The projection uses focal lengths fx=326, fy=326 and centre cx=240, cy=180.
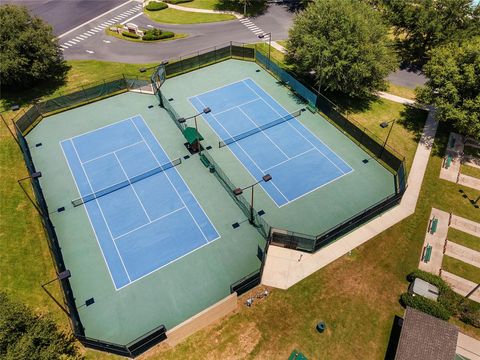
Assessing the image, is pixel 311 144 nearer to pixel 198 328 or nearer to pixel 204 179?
pixel 204 179

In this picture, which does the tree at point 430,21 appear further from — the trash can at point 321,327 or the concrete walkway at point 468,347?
the trash can at point 321,327

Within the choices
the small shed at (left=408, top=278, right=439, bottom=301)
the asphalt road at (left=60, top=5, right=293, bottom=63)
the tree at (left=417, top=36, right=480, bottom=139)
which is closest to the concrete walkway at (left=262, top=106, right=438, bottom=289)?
the small shed at (left=408, top=278, right=439, bottom=301)

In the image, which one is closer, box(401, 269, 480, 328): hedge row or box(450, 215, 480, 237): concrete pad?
box(401, 269, 480, 328): hedge row

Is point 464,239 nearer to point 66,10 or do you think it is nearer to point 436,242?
point 436,242

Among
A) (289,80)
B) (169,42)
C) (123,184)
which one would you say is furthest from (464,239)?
(169,42)

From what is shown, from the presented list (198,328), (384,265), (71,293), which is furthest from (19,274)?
(384,265)

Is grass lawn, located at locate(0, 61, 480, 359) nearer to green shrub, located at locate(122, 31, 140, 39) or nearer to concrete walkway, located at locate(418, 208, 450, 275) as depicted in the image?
concrete walkway, located at locate(418, 208, 450, 275)

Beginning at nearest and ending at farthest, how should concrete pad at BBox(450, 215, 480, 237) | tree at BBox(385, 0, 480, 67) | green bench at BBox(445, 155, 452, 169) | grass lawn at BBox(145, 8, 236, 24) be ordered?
concrete pad at BBox(450, 215, 480, 237) < green bench at BBox(445, 155, 452, 169) < tree at BBox(385, 0, 480, 67) < grass lawn at BBox(145, 8, 236, 24)
